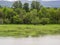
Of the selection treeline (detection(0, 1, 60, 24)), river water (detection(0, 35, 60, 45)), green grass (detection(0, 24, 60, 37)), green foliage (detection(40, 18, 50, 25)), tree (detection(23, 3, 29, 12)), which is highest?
tree (detection(23, 3, 29, 12))

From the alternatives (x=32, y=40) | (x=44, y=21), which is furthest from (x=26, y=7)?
(x=32, y=40)

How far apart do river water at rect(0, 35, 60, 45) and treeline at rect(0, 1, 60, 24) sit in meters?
0.26

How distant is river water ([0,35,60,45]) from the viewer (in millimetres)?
3803

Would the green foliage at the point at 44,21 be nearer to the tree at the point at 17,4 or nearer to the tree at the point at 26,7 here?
the tree at the point at 26,7

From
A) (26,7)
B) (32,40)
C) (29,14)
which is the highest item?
(26,7)

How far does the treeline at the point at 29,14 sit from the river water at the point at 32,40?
0.26 m

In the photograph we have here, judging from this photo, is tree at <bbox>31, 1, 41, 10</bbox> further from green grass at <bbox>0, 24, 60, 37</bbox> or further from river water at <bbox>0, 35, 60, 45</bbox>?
river water at <bbox>0, 35, 60, 45</bbox>

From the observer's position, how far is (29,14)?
3836mm

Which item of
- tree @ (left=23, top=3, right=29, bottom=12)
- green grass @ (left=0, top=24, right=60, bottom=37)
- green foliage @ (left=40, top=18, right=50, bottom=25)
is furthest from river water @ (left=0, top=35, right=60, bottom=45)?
tree @ (left=23, top=3, right=29, bottom=12)

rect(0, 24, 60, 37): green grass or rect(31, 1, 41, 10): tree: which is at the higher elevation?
rect(31, 1, 41, 10): tree

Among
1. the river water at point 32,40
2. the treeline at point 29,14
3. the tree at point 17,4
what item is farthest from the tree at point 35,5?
the river water at point 32,40

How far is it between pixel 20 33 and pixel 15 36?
9 centimetres

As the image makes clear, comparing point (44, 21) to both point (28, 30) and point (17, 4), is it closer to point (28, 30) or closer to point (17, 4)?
point (28, 30)

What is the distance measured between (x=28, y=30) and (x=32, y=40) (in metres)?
0.17
